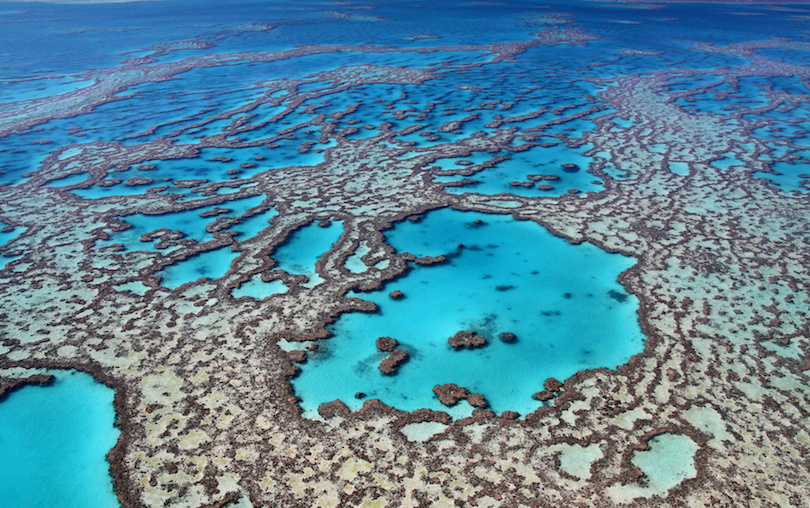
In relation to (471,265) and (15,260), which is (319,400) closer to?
(471,265)

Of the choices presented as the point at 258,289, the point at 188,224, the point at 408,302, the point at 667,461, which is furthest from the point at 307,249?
the point at 667,461

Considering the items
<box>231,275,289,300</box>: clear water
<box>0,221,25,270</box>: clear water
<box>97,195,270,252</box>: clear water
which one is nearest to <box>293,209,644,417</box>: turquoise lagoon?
<box>231,275,289,300</box>: clear water

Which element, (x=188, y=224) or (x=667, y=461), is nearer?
(x=667, y=461)

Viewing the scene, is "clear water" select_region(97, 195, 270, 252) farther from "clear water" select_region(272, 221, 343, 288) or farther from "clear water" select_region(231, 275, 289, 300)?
"clear water" select_region(231, 275, 289, 300)

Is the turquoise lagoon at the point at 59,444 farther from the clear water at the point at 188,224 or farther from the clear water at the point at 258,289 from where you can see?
the clear water at the point at 188,224

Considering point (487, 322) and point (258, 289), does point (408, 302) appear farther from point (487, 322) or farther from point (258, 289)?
point (258, 289)

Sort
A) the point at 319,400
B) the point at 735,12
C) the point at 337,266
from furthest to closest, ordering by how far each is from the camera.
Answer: the point at 735,12
the point at 337,266
the point at 319,400

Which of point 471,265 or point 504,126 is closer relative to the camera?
point 471,265

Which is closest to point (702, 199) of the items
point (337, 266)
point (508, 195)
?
point (508, 195)
